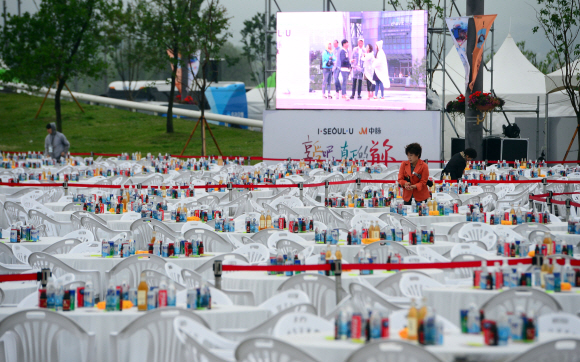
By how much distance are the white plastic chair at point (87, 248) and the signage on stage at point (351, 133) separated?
15.4 metres

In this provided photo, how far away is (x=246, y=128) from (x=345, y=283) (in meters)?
40.2

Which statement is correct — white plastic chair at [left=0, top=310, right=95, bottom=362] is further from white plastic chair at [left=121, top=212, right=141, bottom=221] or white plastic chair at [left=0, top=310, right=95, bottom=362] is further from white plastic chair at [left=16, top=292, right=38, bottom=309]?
white plastic chair at [left=121, top=212, right=141, bottom=221]

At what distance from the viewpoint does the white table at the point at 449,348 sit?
4031 millimetres

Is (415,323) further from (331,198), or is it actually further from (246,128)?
(246,128)

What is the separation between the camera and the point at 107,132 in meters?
40.2

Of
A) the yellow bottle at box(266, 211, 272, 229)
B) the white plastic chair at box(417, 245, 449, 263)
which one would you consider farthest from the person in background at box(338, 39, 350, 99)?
the white plastic chair at box(417, 245, 449, 263)

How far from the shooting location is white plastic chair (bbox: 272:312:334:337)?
4.54m

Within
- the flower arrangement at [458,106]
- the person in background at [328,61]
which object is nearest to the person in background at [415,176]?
the person in background at [328,61]

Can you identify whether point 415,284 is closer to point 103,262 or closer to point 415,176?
point 103,262

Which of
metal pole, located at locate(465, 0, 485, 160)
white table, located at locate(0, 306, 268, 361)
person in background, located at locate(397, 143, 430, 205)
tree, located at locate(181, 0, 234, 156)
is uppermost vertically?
tree, located at locate(181, 0, 234, 156)

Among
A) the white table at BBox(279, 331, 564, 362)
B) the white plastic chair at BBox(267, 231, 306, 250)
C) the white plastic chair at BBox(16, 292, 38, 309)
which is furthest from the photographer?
the white plastic chair at BBox(267, 231, 306, 250)

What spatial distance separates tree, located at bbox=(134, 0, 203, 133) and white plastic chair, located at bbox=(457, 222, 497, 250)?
73.0 feet

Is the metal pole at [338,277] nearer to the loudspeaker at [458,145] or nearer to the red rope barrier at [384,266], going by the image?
the red rope barrier at [384,266]

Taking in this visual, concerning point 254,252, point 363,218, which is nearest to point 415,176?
point 363,218
